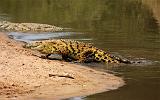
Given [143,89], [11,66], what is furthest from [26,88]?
[143,89]

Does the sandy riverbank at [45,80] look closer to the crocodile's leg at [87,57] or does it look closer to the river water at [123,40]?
the river water at [123,40]

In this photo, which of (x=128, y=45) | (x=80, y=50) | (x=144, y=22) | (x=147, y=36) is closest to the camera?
(x=80, y=50)

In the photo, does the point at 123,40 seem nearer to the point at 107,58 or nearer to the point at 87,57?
the point at 107,58

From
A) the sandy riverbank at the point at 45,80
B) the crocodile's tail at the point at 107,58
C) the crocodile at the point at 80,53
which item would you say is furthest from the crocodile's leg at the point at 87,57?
the sandy riverbank at the point at 45,80

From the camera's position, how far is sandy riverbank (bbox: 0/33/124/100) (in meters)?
10.6

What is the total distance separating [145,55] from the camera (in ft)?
56.6

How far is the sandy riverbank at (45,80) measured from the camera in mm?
10594

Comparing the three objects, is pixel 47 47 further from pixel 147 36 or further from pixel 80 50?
pixel 147 36

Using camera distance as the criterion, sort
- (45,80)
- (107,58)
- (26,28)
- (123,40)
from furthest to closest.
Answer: (26,28) → (123,40) → (107,58) → (45,80)

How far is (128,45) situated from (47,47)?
435cm

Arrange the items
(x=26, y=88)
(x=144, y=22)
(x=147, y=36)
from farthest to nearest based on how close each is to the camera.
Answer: (x=144, y=22), (x=147, y=36), (x=26, y=88)

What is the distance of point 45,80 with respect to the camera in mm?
11734

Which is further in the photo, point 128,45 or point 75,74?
point 128,45

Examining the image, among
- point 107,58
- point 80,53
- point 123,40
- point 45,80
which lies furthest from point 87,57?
point 123,40
